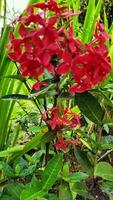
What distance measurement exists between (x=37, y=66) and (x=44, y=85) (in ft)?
0.26

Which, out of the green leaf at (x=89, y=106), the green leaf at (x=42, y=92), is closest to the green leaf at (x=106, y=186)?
the green leaf at (x=89, y=106)

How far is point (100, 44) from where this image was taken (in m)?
0.76

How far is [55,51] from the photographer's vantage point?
0.73m

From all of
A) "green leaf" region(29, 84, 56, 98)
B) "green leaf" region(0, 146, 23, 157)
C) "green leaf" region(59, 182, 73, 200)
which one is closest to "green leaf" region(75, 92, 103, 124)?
"green leaf" region(29, 84, 56, 98)

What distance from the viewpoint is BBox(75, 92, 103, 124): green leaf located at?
0.81 metres

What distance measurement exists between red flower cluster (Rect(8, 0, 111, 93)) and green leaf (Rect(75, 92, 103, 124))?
0.18 ft

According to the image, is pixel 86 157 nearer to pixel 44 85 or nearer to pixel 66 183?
pixel 66 183

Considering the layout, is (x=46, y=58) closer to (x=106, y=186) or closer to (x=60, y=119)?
(x=60, y=119)

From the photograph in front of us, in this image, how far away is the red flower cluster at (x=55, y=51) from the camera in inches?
28.4

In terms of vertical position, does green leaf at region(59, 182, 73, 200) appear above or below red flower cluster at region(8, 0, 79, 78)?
below

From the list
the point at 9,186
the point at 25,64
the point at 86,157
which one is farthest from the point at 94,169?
the point at 25,64

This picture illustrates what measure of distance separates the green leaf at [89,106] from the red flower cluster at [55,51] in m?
0.05

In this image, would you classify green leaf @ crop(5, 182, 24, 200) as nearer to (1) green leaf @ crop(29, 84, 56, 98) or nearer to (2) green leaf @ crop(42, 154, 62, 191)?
(2) green leaf @ crop(42, 154, 62, 191)

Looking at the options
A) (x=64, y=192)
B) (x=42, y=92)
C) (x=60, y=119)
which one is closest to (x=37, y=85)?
(x=42, y=92)
